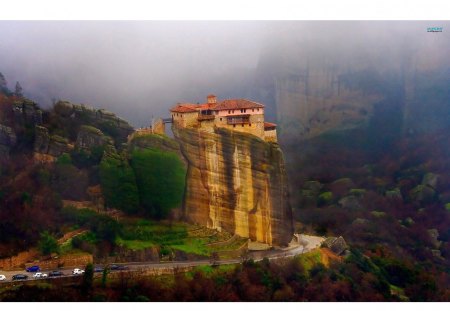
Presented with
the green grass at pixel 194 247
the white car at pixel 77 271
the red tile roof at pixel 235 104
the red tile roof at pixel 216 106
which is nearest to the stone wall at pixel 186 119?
the red tile roof at pixel 216 106

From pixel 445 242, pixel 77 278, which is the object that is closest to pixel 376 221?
pixel 445 242

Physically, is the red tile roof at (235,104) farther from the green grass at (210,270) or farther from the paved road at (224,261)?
the green grass at (210,270)

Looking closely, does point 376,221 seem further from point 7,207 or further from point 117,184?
point 7,207

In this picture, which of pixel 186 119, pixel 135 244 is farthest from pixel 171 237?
pixel 186 119

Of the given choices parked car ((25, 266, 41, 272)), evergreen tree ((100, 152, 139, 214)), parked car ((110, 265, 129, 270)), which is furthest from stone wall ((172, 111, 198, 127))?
parked car ((25, 266, 41, 272))

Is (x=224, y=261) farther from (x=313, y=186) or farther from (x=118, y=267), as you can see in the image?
A: (x=313, y=186)

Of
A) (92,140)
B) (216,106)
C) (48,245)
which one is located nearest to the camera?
(48,245)
